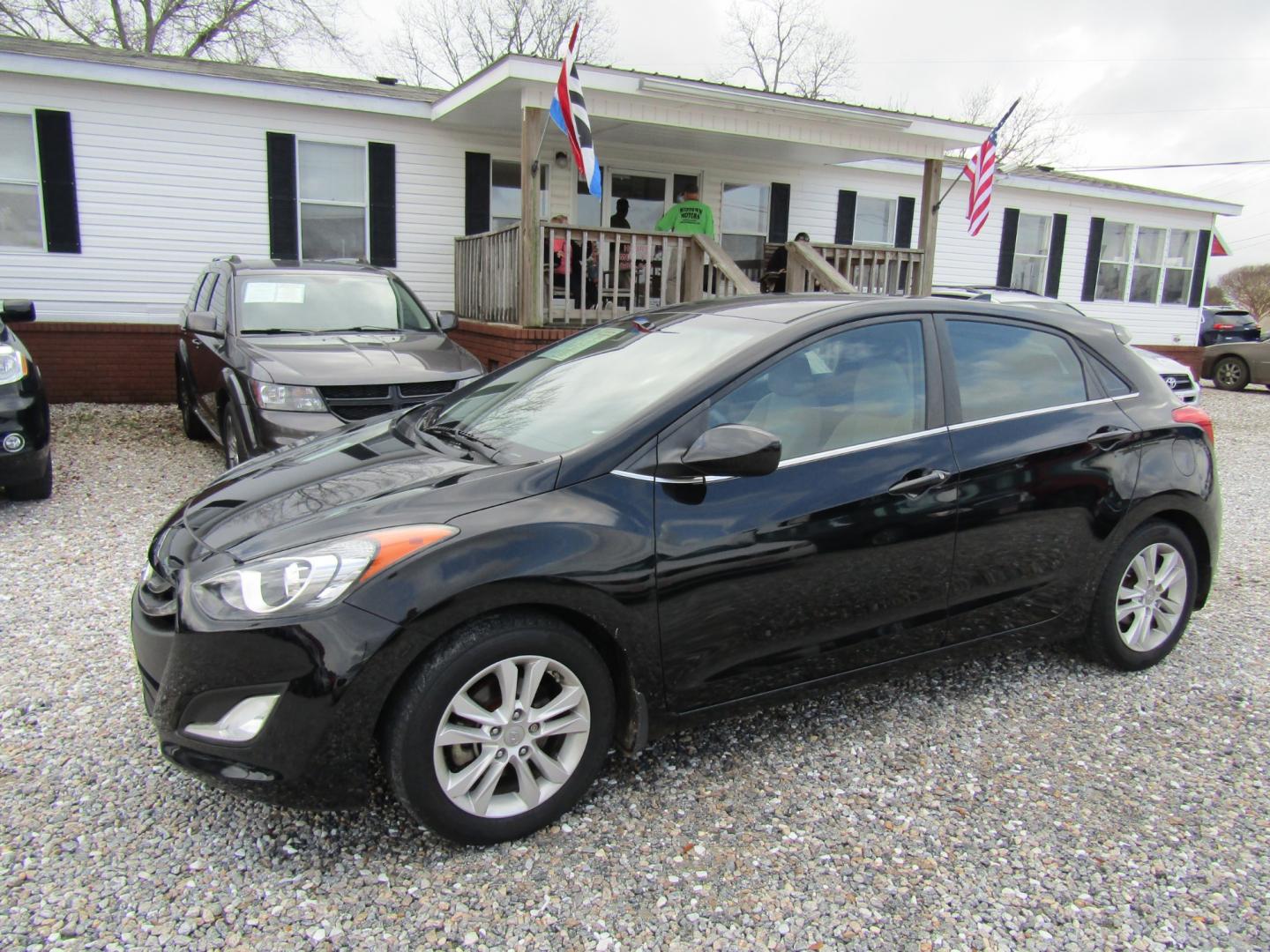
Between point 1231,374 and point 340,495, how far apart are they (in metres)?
21.6

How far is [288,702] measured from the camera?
7.35 ft

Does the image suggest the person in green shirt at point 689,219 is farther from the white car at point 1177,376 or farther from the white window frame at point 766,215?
the white car at point 1177,376

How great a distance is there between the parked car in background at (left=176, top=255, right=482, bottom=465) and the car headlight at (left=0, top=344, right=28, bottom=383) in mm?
1074

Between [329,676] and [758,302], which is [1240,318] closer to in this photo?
[758,302]

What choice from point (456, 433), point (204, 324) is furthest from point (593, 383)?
point (204, 324)

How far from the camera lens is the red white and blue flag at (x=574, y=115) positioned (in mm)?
7812

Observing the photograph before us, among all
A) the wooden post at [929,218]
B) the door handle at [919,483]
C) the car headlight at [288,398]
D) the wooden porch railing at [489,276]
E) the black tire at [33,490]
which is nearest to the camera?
the door handle at [919,483]

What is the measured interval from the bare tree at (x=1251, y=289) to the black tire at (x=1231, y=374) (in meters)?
28.9

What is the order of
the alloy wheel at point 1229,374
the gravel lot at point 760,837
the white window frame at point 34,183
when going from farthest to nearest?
the alloy wheel at point 1229,374 → the white window frame at point 34,183 → the gravel lot at point 760,837

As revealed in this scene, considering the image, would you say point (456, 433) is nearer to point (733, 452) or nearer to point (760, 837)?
point (733, 452)

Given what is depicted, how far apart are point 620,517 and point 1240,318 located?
28.3m

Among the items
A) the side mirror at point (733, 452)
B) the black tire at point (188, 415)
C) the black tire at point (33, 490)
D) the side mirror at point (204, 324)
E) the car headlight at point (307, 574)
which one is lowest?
the black tire at point (33, 490)

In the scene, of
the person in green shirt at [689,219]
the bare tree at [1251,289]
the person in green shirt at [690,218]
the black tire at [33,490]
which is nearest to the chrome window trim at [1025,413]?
the black tire at [33,490]

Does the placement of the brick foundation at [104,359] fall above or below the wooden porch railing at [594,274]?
below
